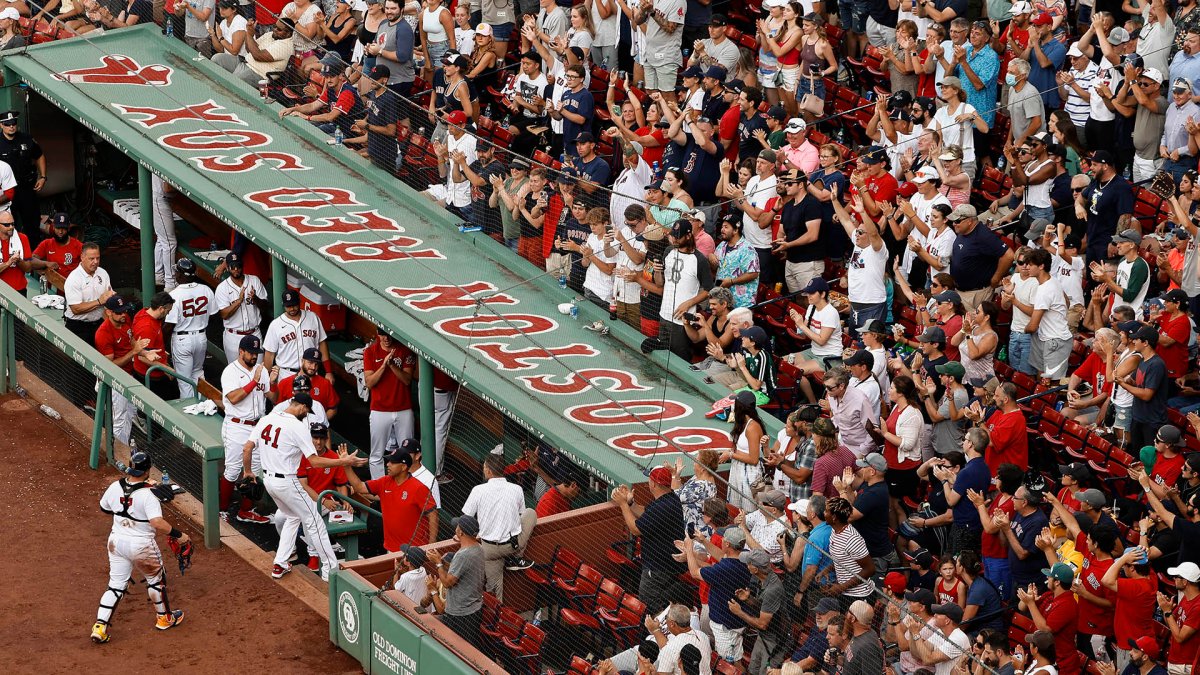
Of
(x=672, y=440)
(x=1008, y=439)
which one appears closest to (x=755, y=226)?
(x=672, y=440)

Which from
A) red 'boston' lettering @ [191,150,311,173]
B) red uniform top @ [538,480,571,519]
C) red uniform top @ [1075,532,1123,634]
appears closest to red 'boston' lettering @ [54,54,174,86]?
red 'boston' lettering @ [191,150,311,173]

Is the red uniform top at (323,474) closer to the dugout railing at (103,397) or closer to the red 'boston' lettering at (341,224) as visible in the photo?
the dugout railing at (103,397)

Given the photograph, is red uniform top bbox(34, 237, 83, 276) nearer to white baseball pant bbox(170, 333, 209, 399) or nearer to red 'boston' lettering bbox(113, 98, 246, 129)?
red 'boston' lettering bbox(113, 98, 246, 129)

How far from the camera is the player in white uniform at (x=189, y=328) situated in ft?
60.1

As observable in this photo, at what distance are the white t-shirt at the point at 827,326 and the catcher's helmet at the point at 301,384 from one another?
4149mm

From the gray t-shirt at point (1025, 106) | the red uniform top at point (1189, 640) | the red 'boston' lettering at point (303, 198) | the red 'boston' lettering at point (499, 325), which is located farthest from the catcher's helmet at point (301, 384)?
the red uniform top at point (1189, 640)

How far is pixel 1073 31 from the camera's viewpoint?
19.4m

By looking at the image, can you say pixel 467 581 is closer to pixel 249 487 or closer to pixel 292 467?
pixel 292 467

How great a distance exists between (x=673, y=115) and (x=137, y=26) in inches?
257

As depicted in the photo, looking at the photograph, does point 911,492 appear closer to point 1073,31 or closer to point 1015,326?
point 1015,326

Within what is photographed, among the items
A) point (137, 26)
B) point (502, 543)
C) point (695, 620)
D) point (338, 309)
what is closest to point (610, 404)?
point (502, 543)

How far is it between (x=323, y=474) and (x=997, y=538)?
213 inches

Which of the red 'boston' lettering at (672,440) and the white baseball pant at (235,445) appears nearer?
the red 'boston' lettering at (672,440)

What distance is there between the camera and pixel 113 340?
1798 cm
